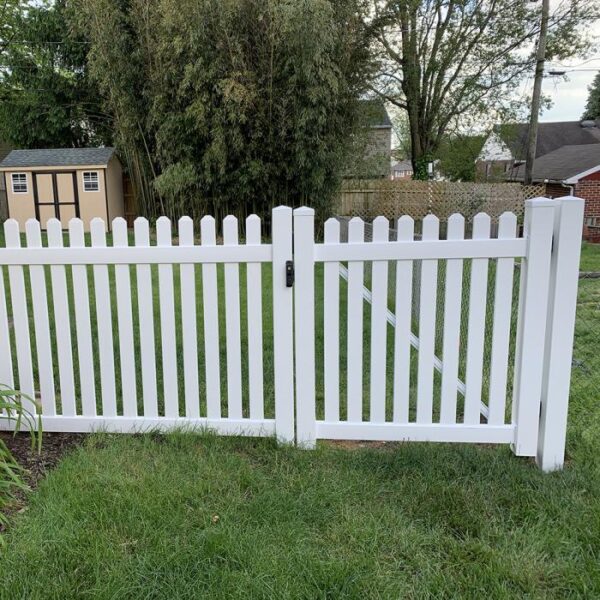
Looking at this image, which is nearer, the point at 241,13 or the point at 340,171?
the point at 241,13

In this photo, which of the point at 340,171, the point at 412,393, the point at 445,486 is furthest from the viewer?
the point at 340,171

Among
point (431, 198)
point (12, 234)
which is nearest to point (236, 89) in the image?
point (431, 198)

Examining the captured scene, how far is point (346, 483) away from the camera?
215 centimetres

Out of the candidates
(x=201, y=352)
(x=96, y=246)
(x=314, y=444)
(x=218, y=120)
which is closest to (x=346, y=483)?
(x=314, y=444)

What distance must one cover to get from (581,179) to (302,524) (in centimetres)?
1841

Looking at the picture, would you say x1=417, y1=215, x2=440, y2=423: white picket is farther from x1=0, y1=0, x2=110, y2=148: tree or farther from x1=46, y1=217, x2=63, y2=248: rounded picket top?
x1=0, y1=0, x2=110, y2=148: tree

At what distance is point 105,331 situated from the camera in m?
2.60

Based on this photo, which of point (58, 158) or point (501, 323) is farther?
point (58, 158)

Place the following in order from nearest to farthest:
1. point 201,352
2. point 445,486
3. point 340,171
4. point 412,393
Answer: point 445,486 < point 412,393 < point 201,352 < point 340,171

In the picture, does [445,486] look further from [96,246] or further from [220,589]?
[96,246]

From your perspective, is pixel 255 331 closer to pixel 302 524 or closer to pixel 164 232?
pixel 164 232

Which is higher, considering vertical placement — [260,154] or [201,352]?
[260,154]

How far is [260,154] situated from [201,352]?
8.00 m

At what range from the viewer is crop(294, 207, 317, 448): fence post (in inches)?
92.1
